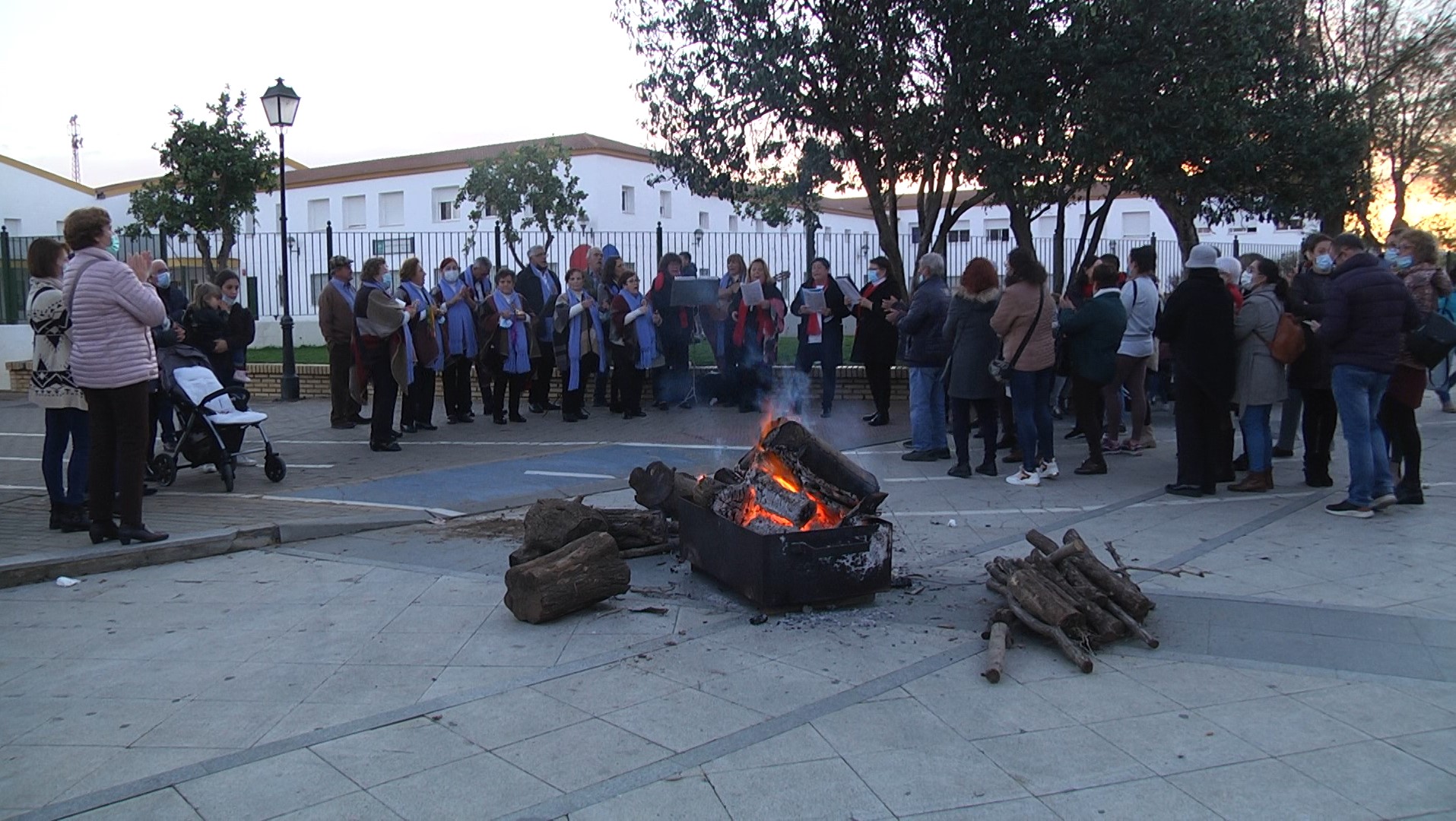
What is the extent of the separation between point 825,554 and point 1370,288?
463 cm

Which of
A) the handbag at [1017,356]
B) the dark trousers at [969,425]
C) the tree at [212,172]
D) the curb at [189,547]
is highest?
the tree at [212,172]

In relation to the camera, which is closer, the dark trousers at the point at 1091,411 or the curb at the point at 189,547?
the curb at the point at 189,547

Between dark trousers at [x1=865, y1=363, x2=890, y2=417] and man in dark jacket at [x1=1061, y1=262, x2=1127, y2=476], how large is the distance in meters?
3.46

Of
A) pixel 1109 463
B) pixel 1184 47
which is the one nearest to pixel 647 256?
pixel 1184 47

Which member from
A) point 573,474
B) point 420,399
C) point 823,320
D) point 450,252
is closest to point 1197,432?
point 573,474

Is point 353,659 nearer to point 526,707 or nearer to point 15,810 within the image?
point 526,707

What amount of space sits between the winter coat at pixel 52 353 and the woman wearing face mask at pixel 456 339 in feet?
18.9

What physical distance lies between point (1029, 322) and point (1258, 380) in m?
1.82

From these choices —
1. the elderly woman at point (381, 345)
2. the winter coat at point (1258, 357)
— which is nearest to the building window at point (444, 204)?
the elderly woman at point (381, 345)

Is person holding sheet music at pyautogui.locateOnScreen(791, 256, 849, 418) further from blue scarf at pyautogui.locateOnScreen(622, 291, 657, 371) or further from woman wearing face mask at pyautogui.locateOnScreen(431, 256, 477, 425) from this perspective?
woman wearing face mask at pyautogui.locateOnScreen(431, 256, 477, 425)

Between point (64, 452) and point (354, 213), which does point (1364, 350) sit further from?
point (354, 213)

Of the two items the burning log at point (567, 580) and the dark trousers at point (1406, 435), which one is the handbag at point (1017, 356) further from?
the burning log at point (567, 580)

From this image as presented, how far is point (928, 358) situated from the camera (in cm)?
1045

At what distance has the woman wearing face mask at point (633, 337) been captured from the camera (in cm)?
1352
